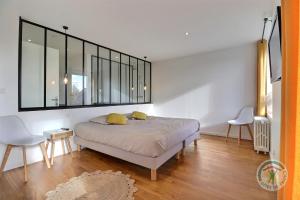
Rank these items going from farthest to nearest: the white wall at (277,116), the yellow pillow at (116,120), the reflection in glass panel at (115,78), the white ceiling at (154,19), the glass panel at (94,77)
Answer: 1. the reflection in glass panel at (115,78)
2. the glass panel at (94,77)
3. the yellow pillow at (116,120)
4. the white ceiling at (154,19)
5. the white wall at (277,116)

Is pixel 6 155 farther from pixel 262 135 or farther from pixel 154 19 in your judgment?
pixel 262 135

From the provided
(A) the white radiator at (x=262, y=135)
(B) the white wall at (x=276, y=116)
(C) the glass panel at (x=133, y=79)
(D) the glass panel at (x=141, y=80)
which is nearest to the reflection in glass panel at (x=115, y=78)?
(C) the glass panel at (x=133, y=79)

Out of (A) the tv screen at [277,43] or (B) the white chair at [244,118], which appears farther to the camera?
(B) the white chair at [244,118]

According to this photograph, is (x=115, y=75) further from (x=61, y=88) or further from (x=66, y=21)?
(x=66, y=21)

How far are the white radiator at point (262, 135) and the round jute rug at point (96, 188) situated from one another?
2819 mm

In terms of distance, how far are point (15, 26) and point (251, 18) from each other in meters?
4.28

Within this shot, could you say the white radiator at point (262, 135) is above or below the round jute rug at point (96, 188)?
above

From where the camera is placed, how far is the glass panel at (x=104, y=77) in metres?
4.66

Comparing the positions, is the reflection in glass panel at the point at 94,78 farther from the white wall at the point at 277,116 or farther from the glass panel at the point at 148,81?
the white wall at the point at 277,116

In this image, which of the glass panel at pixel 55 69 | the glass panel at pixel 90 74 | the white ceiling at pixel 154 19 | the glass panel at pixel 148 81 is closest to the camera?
the white ceiling at pixel 154 19

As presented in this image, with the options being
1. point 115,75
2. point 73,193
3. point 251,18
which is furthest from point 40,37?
point 251,18

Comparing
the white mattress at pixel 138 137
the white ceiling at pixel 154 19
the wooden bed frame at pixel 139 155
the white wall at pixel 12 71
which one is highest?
the white ceiling at pixel 154 19

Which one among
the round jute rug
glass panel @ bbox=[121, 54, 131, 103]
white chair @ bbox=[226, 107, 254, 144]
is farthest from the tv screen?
glass panel @ bbox=[121, 54, 131, 103]

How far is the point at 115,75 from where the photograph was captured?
5125 mm
